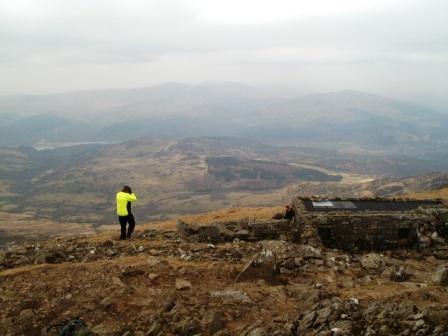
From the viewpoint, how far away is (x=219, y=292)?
13258mm

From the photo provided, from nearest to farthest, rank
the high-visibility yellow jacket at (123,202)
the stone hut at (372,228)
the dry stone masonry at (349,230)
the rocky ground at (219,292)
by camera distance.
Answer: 1. the rocky ground at (219,292)
2. the high-visibility yellow jacket at (123,202)
3. the dry stone masonry at (349,230)
4. the stone hut at (372,228)

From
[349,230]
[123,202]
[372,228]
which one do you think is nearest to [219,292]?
[123,202]

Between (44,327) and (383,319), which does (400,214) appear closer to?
→ (383,319)

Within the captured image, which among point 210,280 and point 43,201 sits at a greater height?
point 210,280

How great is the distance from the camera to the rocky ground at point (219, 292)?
10516 millimetres

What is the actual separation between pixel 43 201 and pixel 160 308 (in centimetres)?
19276

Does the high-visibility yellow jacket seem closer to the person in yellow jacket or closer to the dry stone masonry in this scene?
the person in yellow jacket

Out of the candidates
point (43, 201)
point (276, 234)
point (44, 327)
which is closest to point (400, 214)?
point (276, 234)

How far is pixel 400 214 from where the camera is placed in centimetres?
2100

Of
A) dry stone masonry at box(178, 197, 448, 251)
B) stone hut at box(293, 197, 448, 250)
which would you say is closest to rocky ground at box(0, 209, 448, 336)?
dry stone masonry at box(178, 197, 448, 251)

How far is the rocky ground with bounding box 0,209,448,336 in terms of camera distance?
34.5 feet

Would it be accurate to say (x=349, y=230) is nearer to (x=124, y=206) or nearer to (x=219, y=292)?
(x=219, y=292)

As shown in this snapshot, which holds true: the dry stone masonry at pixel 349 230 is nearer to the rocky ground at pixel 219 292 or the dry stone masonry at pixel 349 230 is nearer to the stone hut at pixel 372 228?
the stone hut at pixel 372 228

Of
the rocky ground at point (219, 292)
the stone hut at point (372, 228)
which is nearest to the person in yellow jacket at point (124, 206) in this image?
the rocky ground at point (219, 292)
